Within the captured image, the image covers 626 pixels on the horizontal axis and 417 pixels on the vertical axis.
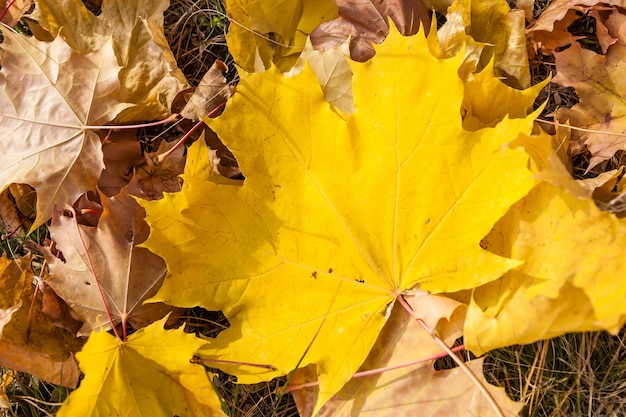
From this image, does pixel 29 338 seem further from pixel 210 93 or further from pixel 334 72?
pixel 334 72

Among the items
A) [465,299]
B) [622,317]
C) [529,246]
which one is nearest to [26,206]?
[465,299]

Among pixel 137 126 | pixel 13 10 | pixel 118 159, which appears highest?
pixel 13 10

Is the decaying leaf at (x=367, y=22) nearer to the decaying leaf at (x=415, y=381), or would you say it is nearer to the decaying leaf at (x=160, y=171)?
the decaying leaf at (x=160, y=171)

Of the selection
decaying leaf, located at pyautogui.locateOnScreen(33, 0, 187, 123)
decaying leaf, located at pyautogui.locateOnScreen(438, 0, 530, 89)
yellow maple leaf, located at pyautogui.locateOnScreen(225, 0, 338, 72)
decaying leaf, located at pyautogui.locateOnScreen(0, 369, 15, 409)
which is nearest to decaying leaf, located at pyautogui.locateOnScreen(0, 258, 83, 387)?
decaying leaf, located at pyautogui.locateOnScreen(0, 369, 15, 409)

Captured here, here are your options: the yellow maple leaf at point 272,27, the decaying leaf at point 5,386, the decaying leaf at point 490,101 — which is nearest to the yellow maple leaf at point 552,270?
the decaying leaf at point 490,101

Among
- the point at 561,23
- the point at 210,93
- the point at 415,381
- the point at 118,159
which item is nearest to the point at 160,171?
the point at 118,159

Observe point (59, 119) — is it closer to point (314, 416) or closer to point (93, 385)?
point (93, 385)
